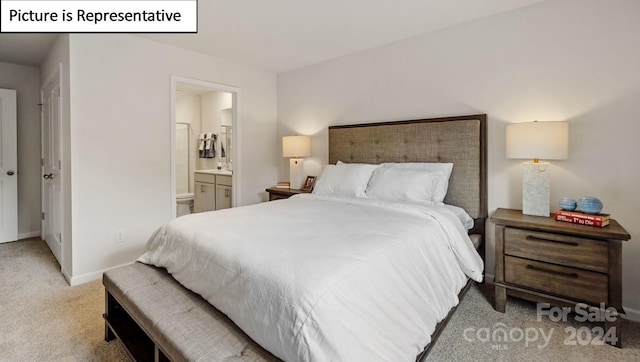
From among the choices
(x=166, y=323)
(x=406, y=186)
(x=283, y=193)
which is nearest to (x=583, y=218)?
(x=406, y=186)

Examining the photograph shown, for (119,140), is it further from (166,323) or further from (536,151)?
(536,151)

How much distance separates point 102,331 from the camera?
2.01 meters

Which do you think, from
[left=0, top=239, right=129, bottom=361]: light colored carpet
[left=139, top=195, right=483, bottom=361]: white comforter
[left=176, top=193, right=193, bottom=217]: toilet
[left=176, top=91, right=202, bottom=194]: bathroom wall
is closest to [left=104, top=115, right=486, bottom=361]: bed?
[left=139, top=195, right=483, bottom=361]: white comforter

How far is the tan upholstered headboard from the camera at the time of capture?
104 inches

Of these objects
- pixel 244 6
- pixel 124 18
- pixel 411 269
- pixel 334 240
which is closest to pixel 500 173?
pixel 411 269

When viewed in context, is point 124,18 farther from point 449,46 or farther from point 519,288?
point 519,288

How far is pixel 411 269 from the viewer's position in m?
1.53

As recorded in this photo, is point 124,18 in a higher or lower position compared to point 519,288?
higher

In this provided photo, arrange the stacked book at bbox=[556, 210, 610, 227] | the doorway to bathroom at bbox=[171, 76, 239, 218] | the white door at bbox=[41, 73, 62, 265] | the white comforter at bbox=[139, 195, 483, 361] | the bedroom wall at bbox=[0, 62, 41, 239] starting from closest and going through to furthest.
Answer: the white comforter at bbox=[139, 195, 483, 361] → the stacked book at bbox=[556, 210, 610, 227] → the white door at bbox=[41, 73, 62, 265] → the bedroom wall at bbox=[0, 62, 41, 239] → the doorway to bathroom at bbox=[171, 76, 239, 218]

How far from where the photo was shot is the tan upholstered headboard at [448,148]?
8.71ft

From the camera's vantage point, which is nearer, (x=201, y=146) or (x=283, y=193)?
(x=283, y=193)

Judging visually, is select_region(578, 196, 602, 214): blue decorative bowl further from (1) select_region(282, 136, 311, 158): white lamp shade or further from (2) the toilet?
(2) the toilet

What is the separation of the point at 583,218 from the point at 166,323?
243 cm

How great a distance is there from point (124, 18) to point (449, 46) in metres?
2.72
